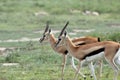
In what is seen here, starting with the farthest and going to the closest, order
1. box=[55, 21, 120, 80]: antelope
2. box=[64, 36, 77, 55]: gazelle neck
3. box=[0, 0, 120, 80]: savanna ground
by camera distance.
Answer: box=[0, 0, 120, 80]: savanna ground < box=[64, 36, 77, 55]: gazelle neck < box=[55, 21, 120, 80]: antelope

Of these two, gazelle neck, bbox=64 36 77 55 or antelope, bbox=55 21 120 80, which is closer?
antelope, bbox=55 21 120 80

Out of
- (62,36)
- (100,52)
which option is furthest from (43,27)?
(100,52)

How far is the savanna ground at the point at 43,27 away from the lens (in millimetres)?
13602

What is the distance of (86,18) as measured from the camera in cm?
2730

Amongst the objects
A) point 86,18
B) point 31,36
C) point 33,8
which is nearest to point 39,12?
point 33,8

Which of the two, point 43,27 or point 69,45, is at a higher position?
point 69,45

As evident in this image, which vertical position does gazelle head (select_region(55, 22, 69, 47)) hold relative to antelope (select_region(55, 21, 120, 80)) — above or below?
above

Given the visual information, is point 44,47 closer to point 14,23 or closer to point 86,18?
point 14,23

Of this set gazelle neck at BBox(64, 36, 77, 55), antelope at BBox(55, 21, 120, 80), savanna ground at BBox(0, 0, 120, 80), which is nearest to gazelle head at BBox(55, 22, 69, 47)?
gazelle neck at BBox(64, 36, 77, 55)

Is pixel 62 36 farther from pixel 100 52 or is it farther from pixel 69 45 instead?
pixel 100 52

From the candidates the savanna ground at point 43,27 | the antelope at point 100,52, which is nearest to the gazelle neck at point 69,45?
the antelope at point 100,52

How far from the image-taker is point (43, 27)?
78.7 ft

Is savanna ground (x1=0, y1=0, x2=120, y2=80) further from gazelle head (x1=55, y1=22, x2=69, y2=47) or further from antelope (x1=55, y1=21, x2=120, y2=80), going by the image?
antelope (x1=55, y1=21, x2=120, y2=80)

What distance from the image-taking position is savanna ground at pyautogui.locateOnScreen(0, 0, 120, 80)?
535 inches
